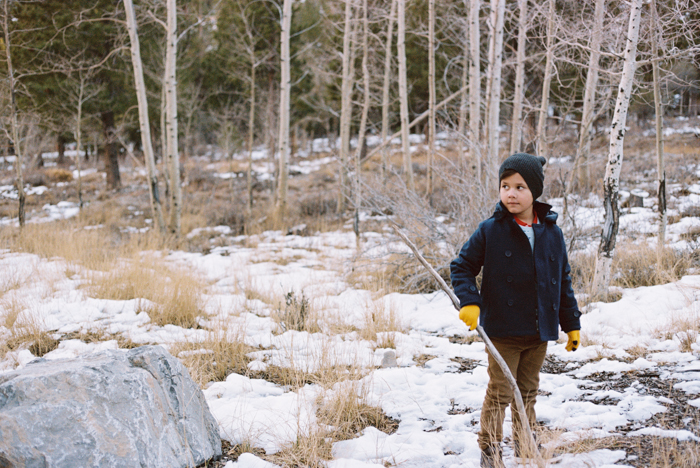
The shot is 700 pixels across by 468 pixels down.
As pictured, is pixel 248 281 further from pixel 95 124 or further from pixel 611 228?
pixel 95 124

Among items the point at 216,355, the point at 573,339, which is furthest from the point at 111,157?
the point at 573,339

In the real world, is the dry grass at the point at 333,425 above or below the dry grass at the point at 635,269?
below

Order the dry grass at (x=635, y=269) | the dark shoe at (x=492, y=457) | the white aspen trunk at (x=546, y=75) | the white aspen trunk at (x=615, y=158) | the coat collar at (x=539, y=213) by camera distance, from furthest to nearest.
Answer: the white aspen trunk at (x=546, y=75), the dry grass at (x=635, y=269), the white aspen trunk at (x=615, y=158), the coat collar at (x=539, y=213), the dark shoe at (x=492, y=457)

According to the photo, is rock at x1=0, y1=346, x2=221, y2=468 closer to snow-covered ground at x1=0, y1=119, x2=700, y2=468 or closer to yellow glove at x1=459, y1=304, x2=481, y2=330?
snow-covered ground at x1=0, y1=119, x2=700, y2=468

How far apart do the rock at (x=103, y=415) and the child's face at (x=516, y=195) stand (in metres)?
1.86

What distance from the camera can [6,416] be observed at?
1.76m

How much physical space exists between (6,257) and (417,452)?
7388 millimetres

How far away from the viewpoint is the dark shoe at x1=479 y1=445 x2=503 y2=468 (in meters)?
2.08

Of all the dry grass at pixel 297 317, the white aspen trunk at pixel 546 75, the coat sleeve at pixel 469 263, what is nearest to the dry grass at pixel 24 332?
the dry grass at pixel 297 317

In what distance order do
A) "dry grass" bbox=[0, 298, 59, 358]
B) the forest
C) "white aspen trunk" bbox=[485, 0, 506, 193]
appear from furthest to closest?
"white aspen trunk" bbox=[485, 0, 506, 193]
"dry grass" bbox=[0, 298, 59, 358]
the forest

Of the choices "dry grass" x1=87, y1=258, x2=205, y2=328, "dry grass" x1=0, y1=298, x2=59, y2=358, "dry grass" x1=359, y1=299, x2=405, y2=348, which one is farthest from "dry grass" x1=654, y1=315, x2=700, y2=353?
"dry grass" x1=0, y1=298, x2=59, y2=358

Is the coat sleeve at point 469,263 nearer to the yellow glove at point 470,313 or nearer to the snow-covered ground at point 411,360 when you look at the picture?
the yellow glove at point 470,313

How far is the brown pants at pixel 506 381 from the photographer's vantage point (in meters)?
2.18

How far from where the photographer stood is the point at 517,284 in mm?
2148
